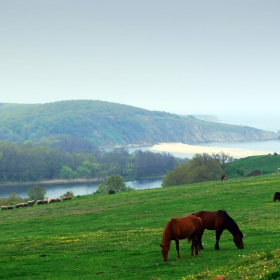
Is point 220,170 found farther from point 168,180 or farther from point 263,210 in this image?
point 263,210

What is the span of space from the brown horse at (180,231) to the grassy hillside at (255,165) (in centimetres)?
8941

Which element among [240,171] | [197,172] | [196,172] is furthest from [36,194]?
[240,171]

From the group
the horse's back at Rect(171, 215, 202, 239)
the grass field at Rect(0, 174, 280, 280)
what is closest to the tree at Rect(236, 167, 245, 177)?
the grass field at Rect(0, 174, 280, 280)

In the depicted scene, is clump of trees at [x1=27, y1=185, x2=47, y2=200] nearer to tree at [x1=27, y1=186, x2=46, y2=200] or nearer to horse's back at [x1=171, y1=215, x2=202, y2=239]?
tree at [x1=27, y1=186, x2=46, y2=200]

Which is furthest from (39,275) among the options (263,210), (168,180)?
(168,180)

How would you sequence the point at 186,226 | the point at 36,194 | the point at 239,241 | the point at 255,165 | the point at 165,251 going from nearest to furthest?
the point at 165,251
the point at 186,226
the point at 239,241
the point at 36,194
the point at 255,165

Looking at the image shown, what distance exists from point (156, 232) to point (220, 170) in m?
80.9

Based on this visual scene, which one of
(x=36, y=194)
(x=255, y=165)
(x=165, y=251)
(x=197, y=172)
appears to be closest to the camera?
(x=165, y=251)

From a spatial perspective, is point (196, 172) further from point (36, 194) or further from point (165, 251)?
point (165, 251)

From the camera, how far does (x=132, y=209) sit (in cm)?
5488

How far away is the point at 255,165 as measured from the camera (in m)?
117

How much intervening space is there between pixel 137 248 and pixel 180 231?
17.3ft

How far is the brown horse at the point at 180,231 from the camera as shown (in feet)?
72.5

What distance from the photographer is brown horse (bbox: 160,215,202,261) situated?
72.5 ft
